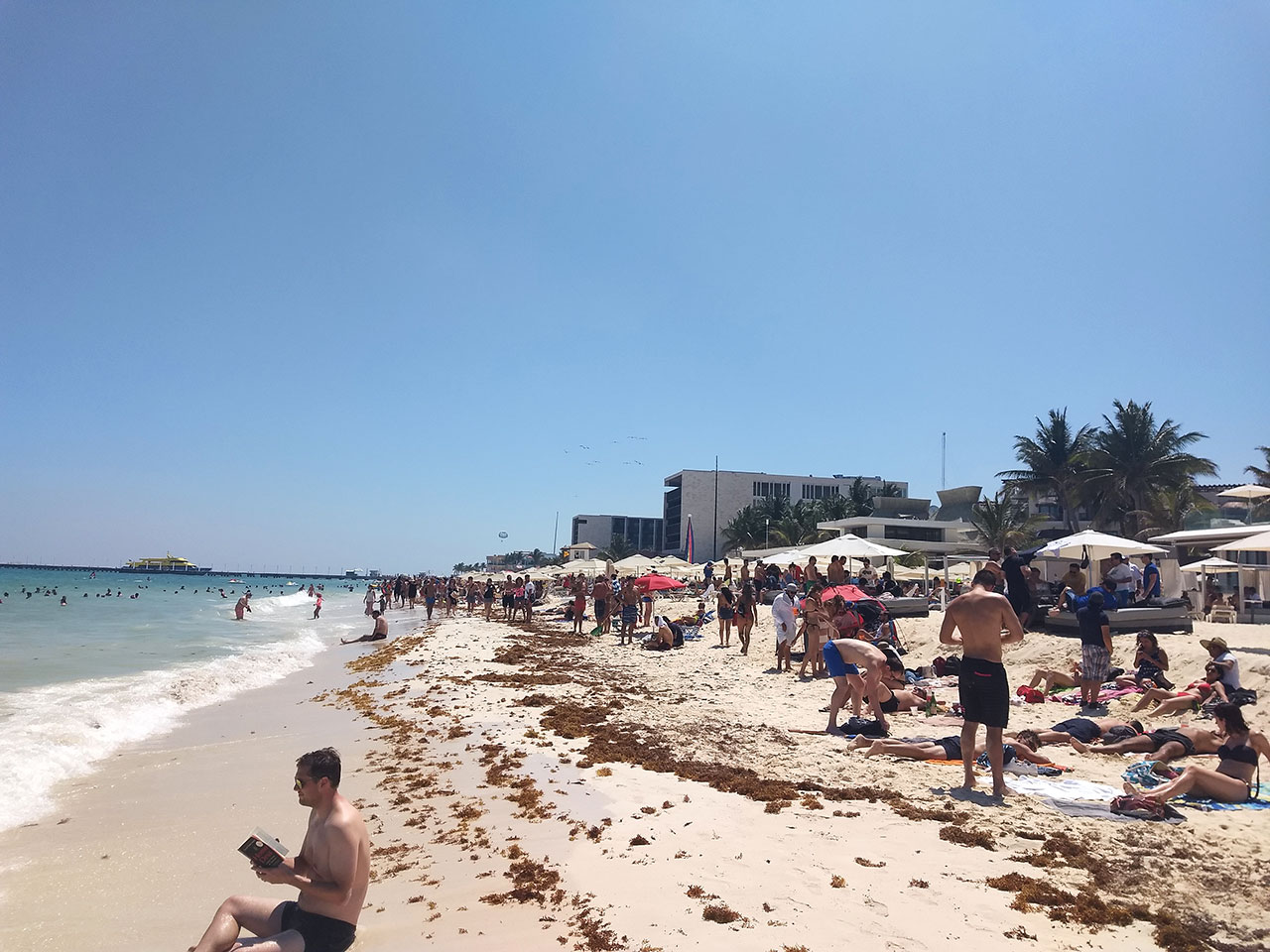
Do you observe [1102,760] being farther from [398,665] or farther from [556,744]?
[398,665]

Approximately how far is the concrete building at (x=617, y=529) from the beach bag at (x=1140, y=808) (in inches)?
3822

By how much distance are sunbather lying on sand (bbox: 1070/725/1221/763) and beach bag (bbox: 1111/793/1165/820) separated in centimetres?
152

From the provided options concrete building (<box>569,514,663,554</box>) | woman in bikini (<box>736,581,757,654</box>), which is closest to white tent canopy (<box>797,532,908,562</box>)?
woman in bikini (<box>736,581,757,654</box>)

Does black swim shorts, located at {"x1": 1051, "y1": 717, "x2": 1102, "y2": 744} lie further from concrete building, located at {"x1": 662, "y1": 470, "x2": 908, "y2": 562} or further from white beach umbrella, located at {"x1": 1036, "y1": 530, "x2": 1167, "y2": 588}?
concrete building, located at {"x1": 662, "y1": 470, "x2": 908, "y2": 562}

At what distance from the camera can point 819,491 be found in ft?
258

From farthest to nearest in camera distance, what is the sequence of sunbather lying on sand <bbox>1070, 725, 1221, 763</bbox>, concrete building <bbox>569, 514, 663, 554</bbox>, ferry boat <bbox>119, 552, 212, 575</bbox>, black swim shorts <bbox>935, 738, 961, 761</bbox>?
1. ferry boat <bbox>119, 552, 212, 575</bbox>
2. concrete building <bbox>569, 514, 663, 554</bbox>
3. black swim shorts <bbox>935, 738, 961, 761</bbox>
4. sunbather lying on sand <bbox>1070, 725, 1221, 763</bbox>

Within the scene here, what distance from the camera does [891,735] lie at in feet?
24.7

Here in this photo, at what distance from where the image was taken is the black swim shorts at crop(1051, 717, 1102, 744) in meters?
6.99

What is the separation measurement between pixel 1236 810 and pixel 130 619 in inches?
1328

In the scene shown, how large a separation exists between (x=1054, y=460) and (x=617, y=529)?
69365 mm

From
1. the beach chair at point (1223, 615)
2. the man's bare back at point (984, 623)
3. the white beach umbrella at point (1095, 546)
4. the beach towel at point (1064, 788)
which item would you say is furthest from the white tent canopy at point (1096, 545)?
the man's bare back at point (984, 623)

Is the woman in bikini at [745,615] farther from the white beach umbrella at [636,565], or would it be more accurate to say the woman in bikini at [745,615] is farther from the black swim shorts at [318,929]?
the white beach umbrella at [636,565]

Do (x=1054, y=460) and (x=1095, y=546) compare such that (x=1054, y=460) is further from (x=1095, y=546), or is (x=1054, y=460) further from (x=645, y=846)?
(x=645, y=846)

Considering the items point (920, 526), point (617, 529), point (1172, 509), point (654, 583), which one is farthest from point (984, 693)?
point (617, 529)
